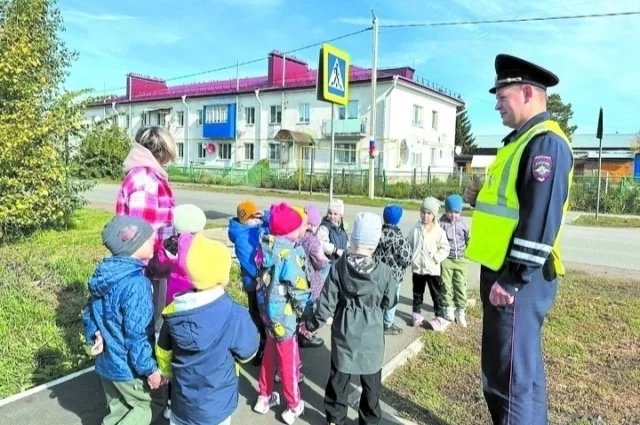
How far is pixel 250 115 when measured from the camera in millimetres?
38875

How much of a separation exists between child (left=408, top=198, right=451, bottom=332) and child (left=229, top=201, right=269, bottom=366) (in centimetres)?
175

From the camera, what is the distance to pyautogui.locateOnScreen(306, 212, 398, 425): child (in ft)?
10.1

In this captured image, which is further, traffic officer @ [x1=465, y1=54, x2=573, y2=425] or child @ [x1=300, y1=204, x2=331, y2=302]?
child @ [x1=300, y1=204, x2=331, y2=302]

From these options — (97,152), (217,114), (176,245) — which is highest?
(217,114)

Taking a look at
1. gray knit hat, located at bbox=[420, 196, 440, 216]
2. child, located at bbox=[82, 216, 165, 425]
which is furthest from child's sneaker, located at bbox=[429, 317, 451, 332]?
child, located at bbox=[82, 216, 165, 425]

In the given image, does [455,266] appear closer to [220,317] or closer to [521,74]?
[521,74]

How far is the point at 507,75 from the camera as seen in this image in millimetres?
2527

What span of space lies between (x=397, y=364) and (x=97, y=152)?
8.89 meters

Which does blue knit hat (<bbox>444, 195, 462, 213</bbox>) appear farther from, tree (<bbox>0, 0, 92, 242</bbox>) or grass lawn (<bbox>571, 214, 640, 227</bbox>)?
grass lawn (<bbox>571, 214, 640, 227</bbox>)

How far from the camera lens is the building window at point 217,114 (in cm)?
3971

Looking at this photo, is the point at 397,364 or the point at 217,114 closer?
the point at 397,364

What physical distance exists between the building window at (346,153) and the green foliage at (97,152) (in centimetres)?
2351

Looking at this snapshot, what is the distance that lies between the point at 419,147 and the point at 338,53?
2734 cm

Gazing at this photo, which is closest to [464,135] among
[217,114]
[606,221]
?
[217,114]
